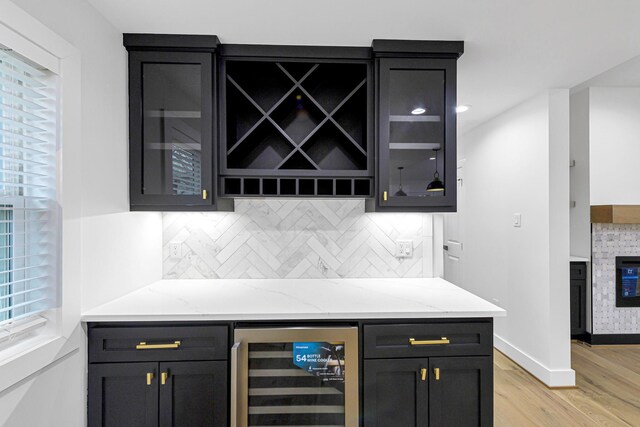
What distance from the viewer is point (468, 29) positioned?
1.93 meters

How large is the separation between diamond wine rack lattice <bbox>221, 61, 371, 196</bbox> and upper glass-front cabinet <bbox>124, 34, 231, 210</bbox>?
164 mm

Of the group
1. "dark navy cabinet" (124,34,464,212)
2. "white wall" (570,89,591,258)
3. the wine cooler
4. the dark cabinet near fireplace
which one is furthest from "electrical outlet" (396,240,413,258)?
"white wall" (570,89,591,258)

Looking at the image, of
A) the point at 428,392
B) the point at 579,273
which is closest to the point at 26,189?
the point at 428,392

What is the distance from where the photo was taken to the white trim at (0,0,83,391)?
1.28 metres

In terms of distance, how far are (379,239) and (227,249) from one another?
1069 mm

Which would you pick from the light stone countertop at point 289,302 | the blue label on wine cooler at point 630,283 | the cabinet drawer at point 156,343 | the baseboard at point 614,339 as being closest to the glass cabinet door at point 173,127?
the light stone countertop at point 289,302

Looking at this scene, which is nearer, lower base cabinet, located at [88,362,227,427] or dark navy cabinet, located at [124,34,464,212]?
lower base cabinet, located at [88,362,227,427]

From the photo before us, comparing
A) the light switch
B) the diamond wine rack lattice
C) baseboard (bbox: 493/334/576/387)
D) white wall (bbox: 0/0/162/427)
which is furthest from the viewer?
the light switch

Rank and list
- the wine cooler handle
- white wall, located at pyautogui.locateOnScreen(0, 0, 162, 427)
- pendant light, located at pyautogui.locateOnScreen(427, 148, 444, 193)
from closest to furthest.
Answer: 1. white wall, located at pyautogui.locateOnScreen(0, 0, 162, 427)
2. the wine cooler handle
3. pendant light, located at pyautogui.locateOnScreen(427, 148, 444, 193)

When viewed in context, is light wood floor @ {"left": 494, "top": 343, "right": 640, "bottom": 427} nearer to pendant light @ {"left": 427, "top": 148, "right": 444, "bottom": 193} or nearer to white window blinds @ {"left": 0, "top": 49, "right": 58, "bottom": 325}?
pendant light @ {"left": 427, "top": 148, "right": 444, "bottom": 193}

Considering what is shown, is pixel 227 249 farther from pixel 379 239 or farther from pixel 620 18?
pixel 620 18

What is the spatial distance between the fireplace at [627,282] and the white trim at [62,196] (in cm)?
488

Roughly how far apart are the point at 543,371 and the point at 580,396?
28 centimetres

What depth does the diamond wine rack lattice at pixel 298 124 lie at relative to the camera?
7.23 feet
